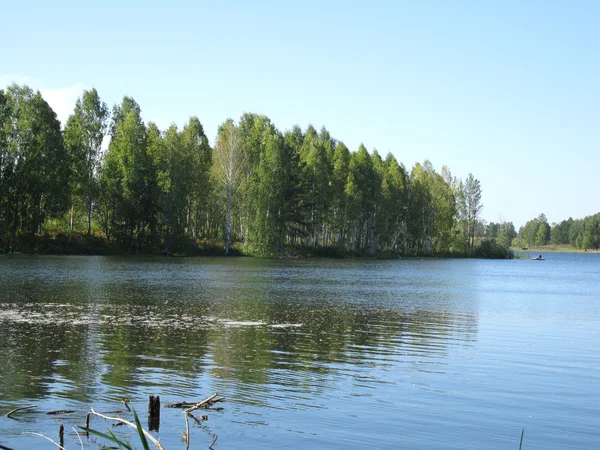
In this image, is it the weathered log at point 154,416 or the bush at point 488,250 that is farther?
the bush at point 488,250

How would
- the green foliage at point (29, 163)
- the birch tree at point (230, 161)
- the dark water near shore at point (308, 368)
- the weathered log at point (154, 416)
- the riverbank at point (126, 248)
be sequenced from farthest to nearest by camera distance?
the birch tree at point (230, 161), the riverbank at point (126, 248), the green foliage at point (29, 163), the dark water near shore at point (308, 368), the weathered log at point (154, 416)

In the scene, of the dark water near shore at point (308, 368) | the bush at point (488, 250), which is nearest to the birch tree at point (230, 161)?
the dark water near shore at point (308, 368)

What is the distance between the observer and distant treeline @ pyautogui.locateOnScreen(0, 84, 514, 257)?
263 ft

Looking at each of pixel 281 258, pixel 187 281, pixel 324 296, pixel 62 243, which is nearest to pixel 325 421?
pixel 324 296

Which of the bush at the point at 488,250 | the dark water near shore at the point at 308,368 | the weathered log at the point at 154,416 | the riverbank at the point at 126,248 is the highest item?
the bush at the point at 488,250

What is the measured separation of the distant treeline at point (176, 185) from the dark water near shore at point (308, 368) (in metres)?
47.8

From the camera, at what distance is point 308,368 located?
685 inches

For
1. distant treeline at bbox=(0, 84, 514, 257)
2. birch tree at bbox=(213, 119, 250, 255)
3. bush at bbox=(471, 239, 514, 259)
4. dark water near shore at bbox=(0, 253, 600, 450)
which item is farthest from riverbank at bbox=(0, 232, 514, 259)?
dark water near shore at bbox=(0, 253, 600, 450)

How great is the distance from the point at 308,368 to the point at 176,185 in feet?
249

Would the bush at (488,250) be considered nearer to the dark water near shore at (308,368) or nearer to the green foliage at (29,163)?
the green foliage at (29,163)

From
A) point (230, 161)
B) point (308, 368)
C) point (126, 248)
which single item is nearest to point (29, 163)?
point (126, 248)

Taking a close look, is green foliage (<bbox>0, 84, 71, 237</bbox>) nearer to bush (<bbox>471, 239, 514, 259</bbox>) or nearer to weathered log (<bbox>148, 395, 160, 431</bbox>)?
weathered log (<bbox>148, 395, 160, 431</bbox>)

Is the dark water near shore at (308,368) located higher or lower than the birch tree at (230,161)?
lower

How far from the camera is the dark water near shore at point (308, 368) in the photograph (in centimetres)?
1180
